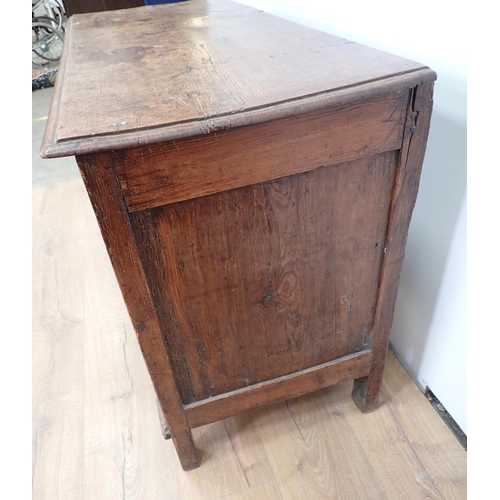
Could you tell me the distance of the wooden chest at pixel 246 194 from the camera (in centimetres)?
59

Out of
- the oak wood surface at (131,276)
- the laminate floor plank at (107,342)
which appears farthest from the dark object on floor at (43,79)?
the oak wood surface at (131,276)

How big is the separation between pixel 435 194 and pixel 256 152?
18.1 inches

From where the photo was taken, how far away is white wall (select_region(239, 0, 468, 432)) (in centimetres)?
76

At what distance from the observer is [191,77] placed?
0.72 m

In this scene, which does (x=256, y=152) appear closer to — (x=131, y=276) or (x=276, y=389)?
(x=131, y=276)

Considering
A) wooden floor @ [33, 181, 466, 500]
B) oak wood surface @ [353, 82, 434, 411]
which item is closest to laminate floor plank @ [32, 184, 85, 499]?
wooden floor @ [33, 181, 466, 500]

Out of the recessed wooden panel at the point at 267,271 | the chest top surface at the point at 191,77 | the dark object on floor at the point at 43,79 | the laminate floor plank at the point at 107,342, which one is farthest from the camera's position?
the dark object on floor at the point at 43,79

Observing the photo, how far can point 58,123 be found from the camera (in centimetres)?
59

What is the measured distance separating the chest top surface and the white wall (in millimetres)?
120

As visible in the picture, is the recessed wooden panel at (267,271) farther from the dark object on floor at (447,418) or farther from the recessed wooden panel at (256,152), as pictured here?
the dark object on floor at (447,418)

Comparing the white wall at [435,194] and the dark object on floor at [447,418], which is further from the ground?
the white wall at [435,194]

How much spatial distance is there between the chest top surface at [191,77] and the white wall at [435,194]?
0.12m

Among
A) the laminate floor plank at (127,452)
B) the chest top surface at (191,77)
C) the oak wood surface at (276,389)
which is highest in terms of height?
the chest top surface at (191,77)

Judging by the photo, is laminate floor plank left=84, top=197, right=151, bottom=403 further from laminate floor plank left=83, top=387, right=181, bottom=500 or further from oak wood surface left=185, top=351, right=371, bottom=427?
oak wood surface left=185, top=351, right=371, bottom=427
